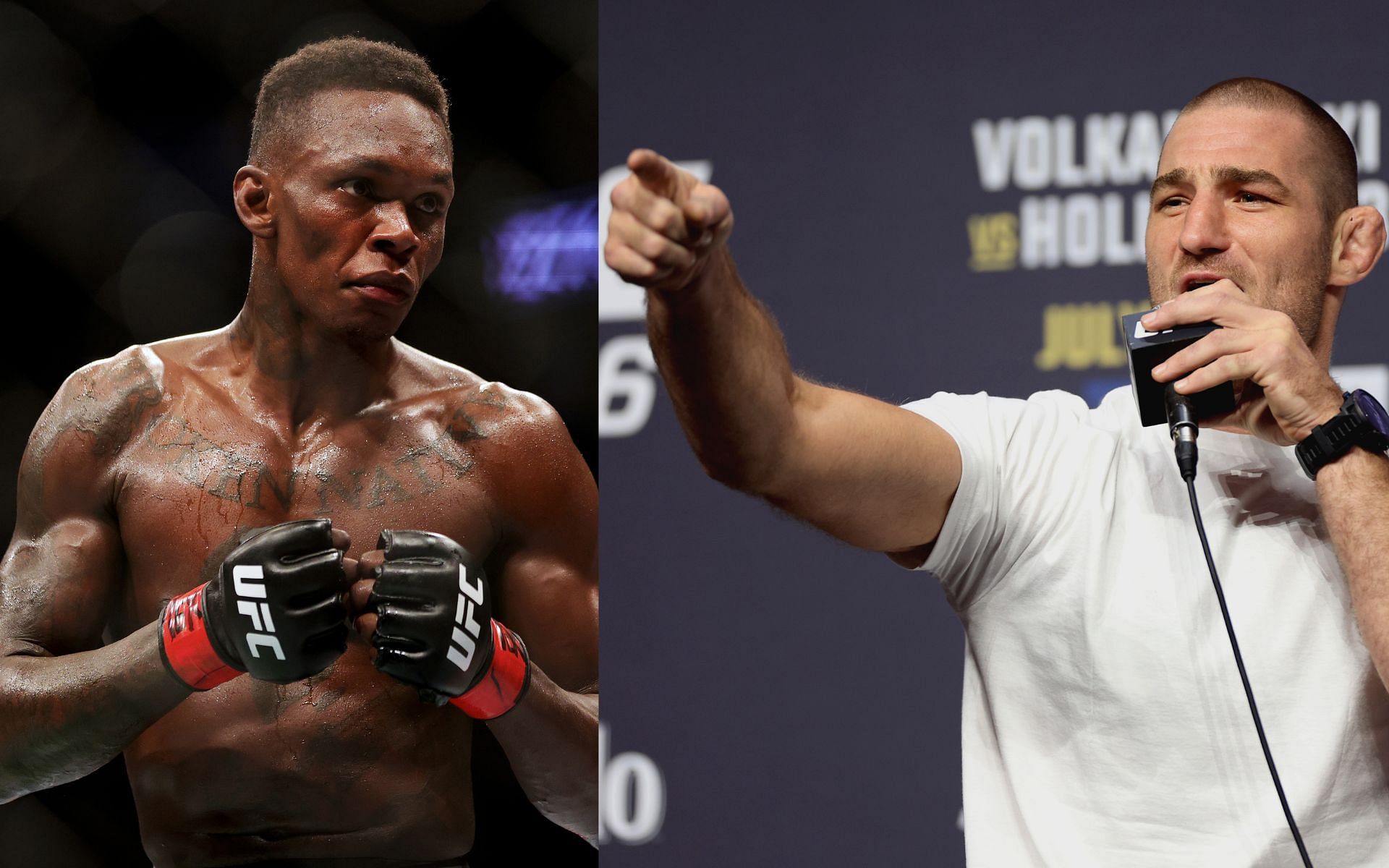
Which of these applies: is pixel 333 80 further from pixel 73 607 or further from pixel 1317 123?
pixel 1317 123

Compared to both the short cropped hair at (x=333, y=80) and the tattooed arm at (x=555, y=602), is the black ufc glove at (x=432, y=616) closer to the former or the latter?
the tattooed arm at (x=555, y=602)

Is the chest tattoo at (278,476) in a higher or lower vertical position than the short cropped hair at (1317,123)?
lower

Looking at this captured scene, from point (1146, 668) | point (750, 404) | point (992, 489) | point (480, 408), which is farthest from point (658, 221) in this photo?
point (480, 408)

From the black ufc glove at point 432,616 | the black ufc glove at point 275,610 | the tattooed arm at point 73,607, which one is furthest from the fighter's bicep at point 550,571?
the tattooed arm at point 73,607

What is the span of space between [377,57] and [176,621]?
693 millimetres

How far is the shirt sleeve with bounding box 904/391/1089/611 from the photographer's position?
1062mm

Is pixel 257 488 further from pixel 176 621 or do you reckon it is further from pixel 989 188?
pixel 989 188

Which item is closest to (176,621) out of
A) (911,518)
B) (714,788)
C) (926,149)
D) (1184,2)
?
(911,518)

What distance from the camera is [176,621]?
4.41ft

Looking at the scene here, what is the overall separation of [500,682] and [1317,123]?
3.13 feet

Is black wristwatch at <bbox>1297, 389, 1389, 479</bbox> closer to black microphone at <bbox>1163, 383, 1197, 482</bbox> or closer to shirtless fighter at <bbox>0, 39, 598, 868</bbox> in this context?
black microphone at <bbox>1163, 383, 1197, 482</bbox>

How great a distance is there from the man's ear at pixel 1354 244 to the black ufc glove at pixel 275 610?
965mm

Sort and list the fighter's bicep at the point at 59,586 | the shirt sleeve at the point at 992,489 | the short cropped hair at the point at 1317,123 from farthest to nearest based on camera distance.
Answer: the fighter's bicep at the point at 59,586 → the short cropped hair at the point at 1317,123 → the shirt sleeve at the point at 992,489

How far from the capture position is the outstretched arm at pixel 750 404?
0.77 m
